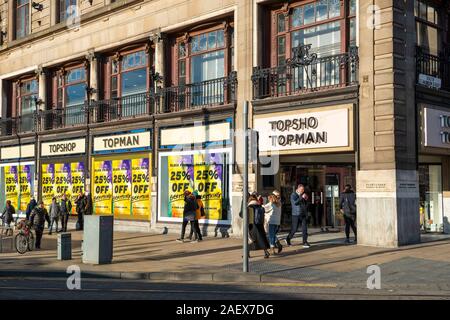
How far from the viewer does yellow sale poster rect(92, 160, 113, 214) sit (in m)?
25.5

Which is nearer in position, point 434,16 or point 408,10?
point 408,10

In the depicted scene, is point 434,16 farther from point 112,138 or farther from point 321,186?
point 112,138

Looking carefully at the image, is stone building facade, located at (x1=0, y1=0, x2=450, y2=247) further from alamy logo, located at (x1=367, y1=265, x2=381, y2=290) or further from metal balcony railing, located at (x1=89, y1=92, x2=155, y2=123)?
alamy logo, located at (x1=367, y1=265, x2=381, y2=290)

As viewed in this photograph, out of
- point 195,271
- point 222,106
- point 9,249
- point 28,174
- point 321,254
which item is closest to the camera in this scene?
point 195,271

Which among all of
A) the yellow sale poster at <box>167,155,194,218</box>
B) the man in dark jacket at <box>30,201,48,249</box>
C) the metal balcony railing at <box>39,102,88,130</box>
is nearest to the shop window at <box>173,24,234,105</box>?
the yellow sale poster at <box>167,155,194,218</box>

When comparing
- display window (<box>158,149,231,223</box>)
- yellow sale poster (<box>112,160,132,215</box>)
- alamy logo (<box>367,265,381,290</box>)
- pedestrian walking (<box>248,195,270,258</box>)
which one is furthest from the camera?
yellow sale poster (<box>112,160,132,215</box>)

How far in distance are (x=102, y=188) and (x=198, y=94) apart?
6873 millimetres

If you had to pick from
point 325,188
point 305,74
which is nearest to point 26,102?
point 325,188

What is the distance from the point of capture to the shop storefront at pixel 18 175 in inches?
1192

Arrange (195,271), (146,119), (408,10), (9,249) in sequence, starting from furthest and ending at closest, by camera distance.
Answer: (146,119) < (9,249) < (408,10) < (195,271)

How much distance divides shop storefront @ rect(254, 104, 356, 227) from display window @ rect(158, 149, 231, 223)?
1.66 m
